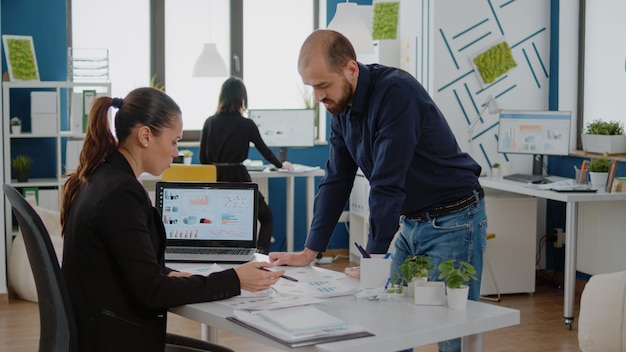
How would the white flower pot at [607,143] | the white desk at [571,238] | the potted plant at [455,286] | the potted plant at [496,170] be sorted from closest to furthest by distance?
1. the potted plant at [455,286]
2. the white desk at [571,238]
3. the white flower pot at [607,143]
4. the potted plant at [496,170]

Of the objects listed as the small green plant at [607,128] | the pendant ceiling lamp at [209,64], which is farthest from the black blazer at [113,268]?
the pendant ceiling lamp at [209,64]

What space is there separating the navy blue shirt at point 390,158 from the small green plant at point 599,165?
273 centimetres

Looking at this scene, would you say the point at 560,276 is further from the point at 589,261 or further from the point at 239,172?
the point at 239,172

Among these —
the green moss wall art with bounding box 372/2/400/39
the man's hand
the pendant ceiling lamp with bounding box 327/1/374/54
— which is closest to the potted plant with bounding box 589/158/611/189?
the pendant ceiling lamp with bounding box 327/1/374/54

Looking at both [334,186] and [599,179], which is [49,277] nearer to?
[334,186]

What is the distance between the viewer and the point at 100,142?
227cm

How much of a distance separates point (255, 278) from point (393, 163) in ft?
1.79

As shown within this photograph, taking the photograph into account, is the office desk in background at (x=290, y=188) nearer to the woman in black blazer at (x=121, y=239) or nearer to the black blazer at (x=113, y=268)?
the woman in black blazer at (x=121, y=239)

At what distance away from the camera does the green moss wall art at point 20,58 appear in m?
6.09

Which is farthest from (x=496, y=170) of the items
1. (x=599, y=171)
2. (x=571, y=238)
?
(x=571, y=238)

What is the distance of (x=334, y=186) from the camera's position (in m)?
2.94

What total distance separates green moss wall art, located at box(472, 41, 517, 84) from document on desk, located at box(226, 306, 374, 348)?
434 centimetres

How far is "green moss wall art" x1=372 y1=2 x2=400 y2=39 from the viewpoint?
22.2ft

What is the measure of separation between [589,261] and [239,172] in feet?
8.03
